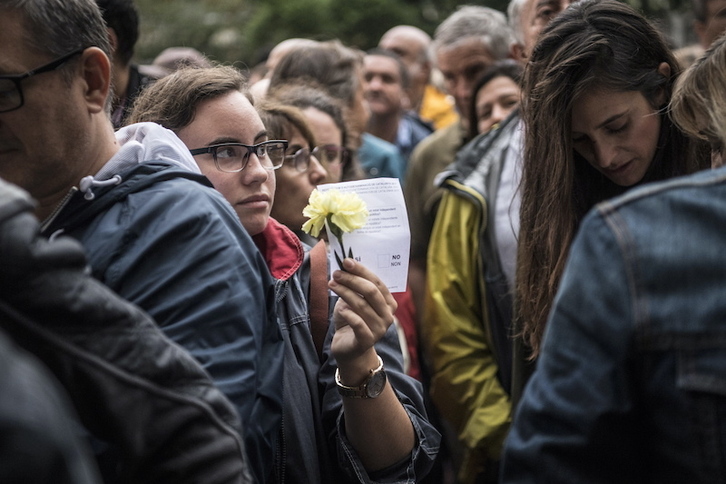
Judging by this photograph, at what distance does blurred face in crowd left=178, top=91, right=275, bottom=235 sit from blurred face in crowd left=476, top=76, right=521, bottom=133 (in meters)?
2.16

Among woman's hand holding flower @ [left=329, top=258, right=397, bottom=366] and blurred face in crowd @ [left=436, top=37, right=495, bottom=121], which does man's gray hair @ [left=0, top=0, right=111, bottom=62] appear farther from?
blurred face in crowd @ [left=436, top=37, right=495, bottom=121]

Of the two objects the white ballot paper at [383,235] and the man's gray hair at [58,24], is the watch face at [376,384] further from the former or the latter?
the man's gray hair at [58,24]

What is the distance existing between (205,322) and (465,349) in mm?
2201

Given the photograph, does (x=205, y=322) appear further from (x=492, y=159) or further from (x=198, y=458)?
(x=492, y=159)

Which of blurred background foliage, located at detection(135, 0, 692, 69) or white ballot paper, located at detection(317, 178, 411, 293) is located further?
blurred background foliage, located at detection(135, 0, 692, 69)

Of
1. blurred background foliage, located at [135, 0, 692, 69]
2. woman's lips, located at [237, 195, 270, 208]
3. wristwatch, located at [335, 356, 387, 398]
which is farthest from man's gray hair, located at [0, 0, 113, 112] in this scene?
blurred background foliage, located at [135, 0, 692, 69]

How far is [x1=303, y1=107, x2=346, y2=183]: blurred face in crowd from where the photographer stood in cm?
394

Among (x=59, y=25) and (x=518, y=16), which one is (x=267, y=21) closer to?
(x=518, y=16)

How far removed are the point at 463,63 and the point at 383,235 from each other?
3226 mm

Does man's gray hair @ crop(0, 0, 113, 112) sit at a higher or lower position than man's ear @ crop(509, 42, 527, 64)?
higher

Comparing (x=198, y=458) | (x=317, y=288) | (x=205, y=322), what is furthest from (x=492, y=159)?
(x=198, y=458)

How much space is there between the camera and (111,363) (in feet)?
4.64

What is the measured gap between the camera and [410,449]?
7.85 feet

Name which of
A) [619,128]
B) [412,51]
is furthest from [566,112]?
[412,51]
